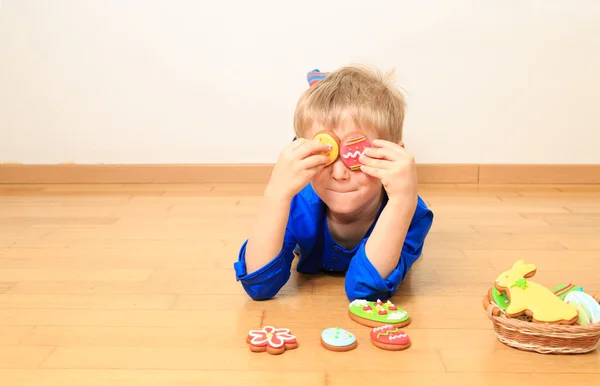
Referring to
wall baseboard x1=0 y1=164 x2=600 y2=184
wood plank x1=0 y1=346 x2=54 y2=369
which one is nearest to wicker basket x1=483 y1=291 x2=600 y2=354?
wood plank x1=0 y1=346 x2=54 y2=369

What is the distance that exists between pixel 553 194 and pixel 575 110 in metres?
0.38

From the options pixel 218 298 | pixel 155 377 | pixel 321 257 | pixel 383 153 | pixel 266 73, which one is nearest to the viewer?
pixel 155 377

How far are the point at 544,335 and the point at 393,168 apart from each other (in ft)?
1.27

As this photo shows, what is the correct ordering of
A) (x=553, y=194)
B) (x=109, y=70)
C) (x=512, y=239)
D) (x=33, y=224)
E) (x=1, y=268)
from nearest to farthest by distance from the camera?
(x=1, y=268)
(x=512, y=239)
(x=33, y=224)
(x=553, y=194)
(x=109, y=70)

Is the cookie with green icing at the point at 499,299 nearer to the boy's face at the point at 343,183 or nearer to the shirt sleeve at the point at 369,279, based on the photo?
the shirt sleeve at the point at 369,279

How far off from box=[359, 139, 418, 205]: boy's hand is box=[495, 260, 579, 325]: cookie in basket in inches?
9.3

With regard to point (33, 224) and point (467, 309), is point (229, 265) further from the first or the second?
point (33, 224)

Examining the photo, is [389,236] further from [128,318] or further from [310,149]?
[128,318]

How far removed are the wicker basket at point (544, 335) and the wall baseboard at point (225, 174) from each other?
1545mm

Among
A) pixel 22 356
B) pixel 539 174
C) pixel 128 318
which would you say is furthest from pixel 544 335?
pixel 539 174

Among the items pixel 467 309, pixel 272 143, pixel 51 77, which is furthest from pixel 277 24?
pixel 467 309

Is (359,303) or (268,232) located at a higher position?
(268,232)

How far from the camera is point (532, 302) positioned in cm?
107

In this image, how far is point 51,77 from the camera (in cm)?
260
